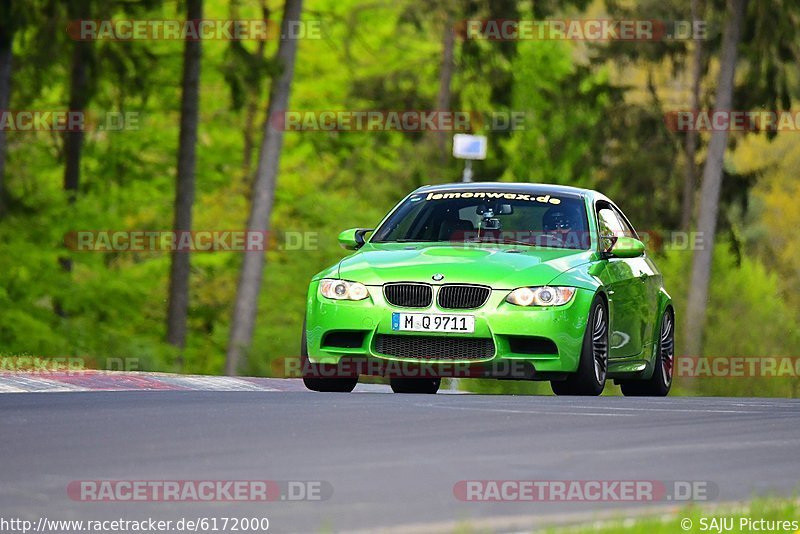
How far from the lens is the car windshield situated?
1539cm

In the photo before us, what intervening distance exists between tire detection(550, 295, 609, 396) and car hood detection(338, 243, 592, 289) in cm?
44

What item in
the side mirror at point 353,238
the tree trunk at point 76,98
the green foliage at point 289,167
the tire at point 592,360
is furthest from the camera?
the green foliage at point 289,167

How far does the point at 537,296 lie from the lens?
1405 centimetres

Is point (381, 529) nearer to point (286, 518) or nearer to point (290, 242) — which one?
point (286, 518)

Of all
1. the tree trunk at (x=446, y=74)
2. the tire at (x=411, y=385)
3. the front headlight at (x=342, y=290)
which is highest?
the tree trunk at (x=446, y=74)

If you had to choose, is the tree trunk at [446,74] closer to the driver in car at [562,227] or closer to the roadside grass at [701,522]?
the driver in car at [562,227]

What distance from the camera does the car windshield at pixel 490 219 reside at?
15.4 meters

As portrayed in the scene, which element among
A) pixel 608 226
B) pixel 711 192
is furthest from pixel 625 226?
pixel 711 192

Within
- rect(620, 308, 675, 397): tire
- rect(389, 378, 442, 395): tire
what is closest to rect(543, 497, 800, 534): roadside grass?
rect(389, 378, 442, 395): tire

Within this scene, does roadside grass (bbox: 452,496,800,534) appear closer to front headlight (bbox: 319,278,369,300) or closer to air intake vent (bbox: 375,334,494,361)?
air intake vent (bbox: 375,334,494,361)

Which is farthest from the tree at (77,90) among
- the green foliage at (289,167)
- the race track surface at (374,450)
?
the race track surface at (374,450)

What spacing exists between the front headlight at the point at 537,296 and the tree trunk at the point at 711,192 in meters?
23.3

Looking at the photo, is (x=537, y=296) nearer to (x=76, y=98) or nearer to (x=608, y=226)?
(x=608, y=226)

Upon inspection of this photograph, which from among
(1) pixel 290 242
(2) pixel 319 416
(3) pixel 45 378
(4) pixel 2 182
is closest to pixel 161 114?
(1) pixel 290 242
